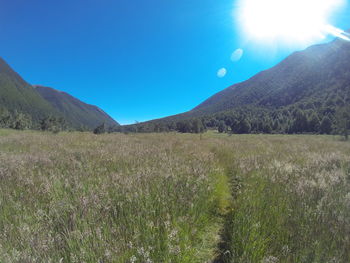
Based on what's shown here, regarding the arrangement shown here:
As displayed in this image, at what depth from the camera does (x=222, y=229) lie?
2.60 meters

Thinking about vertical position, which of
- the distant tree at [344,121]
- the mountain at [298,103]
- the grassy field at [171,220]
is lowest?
the grassy field at [171,220]

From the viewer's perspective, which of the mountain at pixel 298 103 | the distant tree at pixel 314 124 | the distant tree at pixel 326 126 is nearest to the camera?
the distant tree at pixel 326 126

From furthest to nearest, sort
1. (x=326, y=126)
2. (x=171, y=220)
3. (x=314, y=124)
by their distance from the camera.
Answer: (x=314, y=124) < (x=326, y=126) < (x=171, y=220)

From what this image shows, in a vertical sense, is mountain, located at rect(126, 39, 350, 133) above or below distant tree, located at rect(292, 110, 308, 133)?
above

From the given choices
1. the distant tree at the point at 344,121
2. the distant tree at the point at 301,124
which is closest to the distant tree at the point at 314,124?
the distant tree at the point at 301,124

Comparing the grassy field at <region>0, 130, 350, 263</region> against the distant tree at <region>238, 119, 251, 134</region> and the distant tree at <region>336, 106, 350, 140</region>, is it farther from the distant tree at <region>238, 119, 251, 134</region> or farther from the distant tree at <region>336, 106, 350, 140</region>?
the distant tree at <region>238, 119, 251, 134</region>

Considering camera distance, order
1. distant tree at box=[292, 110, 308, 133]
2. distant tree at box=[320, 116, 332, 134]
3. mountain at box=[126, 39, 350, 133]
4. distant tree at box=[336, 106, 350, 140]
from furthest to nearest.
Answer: mountain at box=[126, 39, 350, 133] < distant tree at box=[292, 110, 308, 133] < distant tree at box=[320, 116, 332, 134] < distant tree at box=[336, 106, 350, 140]

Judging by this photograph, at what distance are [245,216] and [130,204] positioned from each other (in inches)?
67.9

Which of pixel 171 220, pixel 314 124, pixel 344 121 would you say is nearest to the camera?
pixel 171 220

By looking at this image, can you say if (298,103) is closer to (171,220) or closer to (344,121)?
(344,121)

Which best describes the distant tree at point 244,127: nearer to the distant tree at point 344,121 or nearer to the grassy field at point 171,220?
the distant tree at point 344,121

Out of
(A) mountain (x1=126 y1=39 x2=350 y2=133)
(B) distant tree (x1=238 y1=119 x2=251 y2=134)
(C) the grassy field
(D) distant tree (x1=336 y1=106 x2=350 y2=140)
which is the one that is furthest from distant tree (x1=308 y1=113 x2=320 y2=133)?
(C) the grassy field

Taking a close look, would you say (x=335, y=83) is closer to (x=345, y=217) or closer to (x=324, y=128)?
(x=324, y=128)

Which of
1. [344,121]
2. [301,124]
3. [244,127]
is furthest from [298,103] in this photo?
[344,121]
